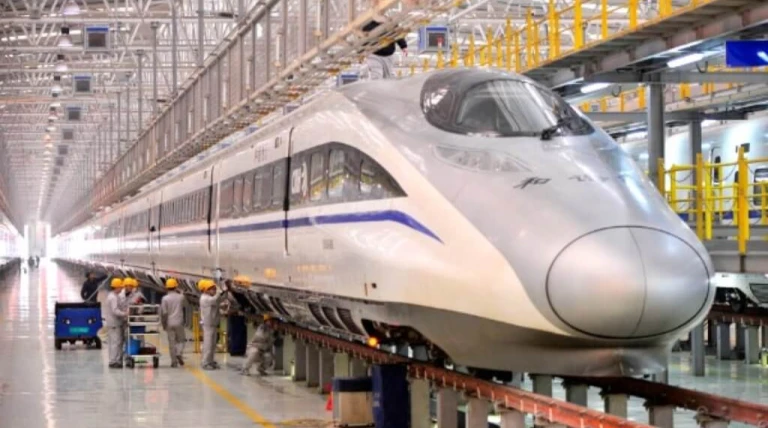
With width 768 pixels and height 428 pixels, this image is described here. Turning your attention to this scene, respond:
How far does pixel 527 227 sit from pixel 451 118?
7.32ft

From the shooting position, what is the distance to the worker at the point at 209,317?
66.3 feet

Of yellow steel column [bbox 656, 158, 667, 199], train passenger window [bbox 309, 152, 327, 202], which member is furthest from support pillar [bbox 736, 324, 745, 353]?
train passenger window [bbox 309, 152, 327, 202]

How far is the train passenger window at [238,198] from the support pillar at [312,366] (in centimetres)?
283

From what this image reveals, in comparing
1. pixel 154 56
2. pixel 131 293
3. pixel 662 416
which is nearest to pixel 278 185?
pixel 131 293

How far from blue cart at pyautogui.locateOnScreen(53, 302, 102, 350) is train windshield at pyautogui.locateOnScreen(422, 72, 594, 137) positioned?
44.9 feet

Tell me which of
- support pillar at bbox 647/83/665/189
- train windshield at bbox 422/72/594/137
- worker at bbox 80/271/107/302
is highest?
support pillar at bbox 647/83/665/189

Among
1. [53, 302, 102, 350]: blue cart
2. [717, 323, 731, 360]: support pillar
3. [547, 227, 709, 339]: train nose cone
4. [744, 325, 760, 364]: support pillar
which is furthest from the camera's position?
[717, 323, 731, 360]: support pillar

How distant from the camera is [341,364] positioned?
1602 centimetres

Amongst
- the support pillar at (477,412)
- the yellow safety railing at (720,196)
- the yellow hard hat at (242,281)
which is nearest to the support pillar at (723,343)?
the yellow safety railing at (720,196)

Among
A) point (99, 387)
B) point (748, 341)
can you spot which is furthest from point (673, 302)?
point (748, 341)

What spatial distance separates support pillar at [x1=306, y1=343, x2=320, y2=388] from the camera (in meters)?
17.8

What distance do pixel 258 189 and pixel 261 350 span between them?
261 cm

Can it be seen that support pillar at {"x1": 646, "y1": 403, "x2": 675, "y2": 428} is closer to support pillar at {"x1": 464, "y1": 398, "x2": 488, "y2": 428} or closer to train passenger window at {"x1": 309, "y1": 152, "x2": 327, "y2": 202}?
support pillar at {"x1": 464, "y1": 398, "x2": 488, "y2": 428}

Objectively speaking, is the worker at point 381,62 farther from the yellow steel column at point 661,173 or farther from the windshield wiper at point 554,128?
the windshield wiper at point 554,128
